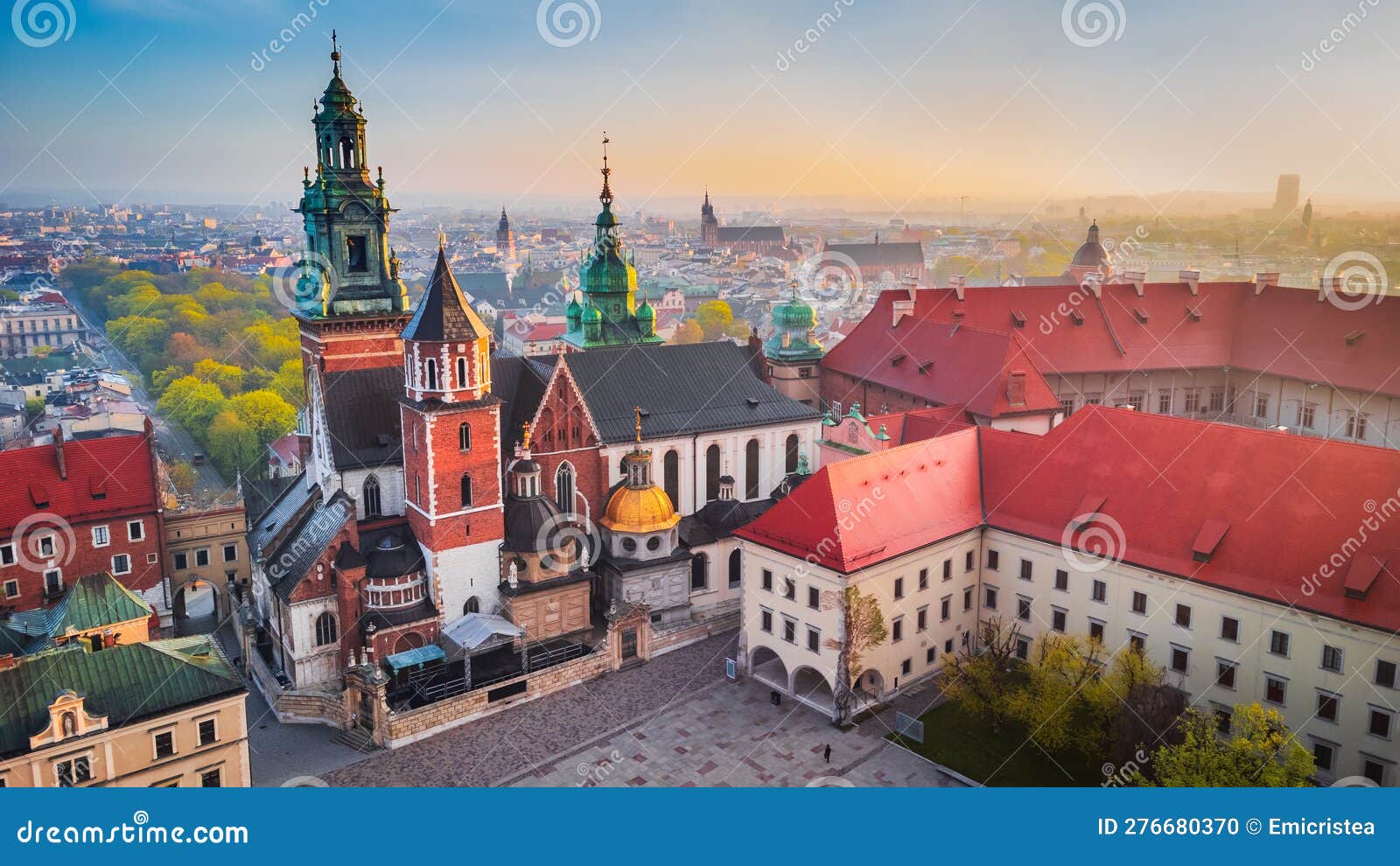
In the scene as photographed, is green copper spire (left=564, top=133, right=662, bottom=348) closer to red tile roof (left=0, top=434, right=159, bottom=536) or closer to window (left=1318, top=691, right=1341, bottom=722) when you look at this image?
red tile roof (left=0, top=434, right=159, bottom=536)

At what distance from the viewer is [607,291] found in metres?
63.6

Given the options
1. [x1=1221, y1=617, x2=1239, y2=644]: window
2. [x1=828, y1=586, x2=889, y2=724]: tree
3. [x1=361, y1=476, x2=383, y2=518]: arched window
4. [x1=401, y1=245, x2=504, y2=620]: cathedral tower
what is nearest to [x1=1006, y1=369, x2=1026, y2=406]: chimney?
[x1=1221, y1=617, x2=1239, y2=644]: window

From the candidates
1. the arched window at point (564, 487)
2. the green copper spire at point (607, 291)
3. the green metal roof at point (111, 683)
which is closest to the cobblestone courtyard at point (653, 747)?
the green metal roof at point (111, 683)

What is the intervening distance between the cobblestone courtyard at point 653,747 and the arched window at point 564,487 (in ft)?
29.7

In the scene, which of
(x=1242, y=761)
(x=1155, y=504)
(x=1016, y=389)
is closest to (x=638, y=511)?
(x=1155, y=504)

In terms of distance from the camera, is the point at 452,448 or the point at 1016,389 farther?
the point at 1016,389

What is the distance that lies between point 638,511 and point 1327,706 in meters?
24.9

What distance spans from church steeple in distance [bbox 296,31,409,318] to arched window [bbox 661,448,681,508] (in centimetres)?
1460

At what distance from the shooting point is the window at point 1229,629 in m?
31.5

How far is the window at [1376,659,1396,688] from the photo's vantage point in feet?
92.2

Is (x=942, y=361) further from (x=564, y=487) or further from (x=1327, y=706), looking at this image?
(x=1327, y=706)

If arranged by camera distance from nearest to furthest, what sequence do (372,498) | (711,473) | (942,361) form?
(372,498)
(711,473)
(942,361)

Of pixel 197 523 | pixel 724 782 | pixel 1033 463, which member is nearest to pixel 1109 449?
pixel 1033 463

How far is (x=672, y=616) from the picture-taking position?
4331 cm
